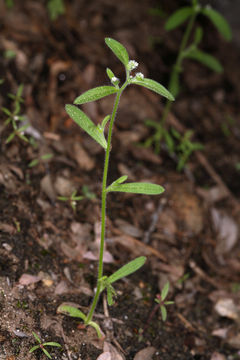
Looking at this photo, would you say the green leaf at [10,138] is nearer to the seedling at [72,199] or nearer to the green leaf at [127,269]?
the seedling at [72,199]

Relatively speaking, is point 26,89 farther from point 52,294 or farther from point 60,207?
point 52,294

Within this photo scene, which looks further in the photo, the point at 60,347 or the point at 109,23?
the point at 109,23

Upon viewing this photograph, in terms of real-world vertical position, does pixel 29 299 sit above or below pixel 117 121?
below

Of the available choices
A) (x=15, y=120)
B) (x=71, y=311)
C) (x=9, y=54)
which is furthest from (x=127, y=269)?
(x=9, y=54)

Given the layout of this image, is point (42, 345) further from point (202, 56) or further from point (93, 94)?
point (202, 56)

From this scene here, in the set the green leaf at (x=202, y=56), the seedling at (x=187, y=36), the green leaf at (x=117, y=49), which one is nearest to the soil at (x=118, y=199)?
the seedling at (x=187, y=36)

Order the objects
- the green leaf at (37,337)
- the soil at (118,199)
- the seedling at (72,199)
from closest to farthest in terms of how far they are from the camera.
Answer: the green leaf at (37,337)
the soil at (118,199)
the seedling at (72,199)

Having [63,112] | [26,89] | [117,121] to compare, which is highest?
[26,89]

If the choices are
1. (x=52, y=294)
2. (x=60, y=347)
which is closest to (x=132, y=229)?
Answer: (x=52, y=294)

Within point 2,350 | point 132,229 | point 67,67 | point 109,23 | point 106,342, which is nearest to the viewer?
point 2,350
